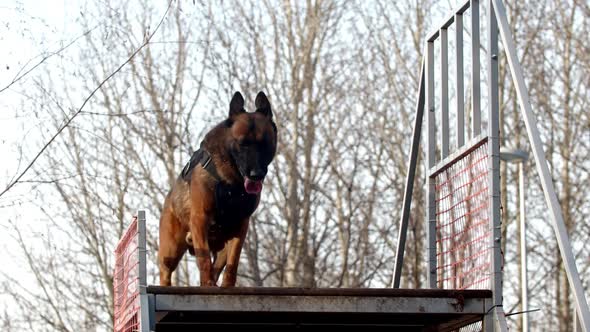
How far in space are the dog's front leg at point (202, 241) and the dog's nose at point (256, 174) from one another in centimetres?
53

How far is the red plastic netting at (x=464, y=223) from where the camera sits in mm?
9453

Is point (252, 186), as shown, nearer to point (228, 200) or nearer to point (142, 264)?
point (228, 200)

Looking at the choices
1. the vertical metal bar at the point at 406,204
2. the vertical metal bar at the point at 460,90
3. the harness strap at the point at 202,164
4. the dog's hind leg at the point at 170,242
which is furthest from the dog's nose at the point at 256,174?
the vertical metal bar at the point at 406,204

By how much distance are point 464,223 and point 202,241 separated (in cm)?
190

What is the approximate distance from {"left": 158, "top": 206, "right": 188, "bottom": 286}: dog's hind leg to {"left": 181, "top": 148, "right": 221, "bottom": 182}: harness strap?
0.34 metres

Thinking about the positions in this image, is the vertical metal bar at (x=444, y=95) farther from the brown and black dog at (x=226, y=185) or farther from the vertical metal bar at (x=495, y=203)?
the brown and black dog at (x=226, y=185)

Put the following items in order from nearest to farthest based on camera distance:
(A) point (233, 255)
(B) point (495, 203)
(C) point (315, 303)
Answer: (C) point (315, 303)
(B) point (495, 203)
(A) point (233, 255)

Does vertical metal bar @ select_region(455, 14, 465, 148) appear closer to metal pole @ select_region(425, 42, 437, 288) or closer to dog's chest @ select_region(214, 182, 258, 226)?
metal pole @ select_region(425, 42, 437, 288)

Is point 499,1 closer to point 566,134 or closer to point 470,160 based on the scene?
point 470,160

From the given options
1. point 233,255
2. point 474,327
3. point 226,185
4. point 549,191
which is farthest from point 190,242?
point 549,191

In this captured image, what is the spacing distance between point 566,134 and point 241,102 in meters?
19.8

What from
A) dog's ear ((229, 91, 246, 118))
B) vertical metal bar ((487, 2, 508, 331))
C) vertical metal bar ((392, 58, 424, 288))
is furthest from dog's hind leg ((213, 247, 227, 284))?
vertical metal bar ((487, 2, 508, 331))

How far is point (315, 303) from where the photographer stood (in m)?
9.05

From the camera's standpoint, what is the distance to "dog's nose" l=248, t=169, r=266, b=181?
9.23m
